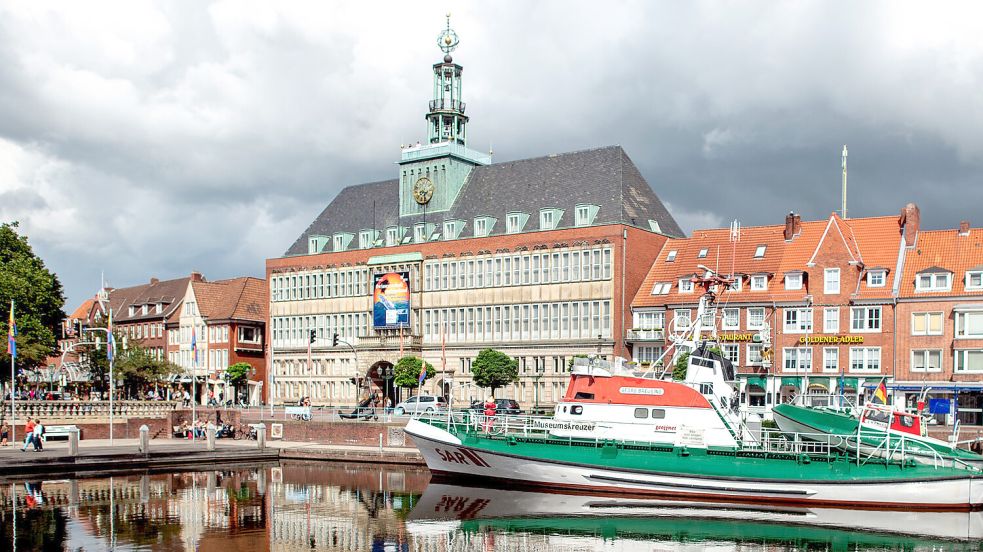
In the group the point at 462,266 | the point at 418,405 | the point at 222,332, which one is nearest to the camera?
the point at 418,405

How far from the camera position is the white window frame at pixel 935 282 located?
59938 mm

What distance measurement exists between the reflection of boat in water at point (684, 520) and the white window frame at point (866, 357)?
24.8m

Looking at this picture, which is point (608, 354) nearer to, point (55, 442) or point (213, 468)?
point (213, 468)

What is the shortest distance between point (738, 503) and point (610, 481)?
4790 millimetres

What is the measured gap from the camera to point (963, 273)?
2357 inches

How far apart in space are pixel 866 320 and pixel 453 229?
32315 millimetres

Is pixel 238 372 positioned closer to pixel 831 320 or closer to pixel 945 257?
pixel 831 320

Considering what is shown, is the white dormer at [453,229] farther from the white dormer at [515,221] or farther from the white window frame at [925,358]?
the white window frame at [925,358]

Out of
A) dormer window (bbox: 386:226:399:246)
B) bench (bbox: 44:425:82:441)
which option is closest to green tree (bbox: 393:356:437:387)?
dormer window (bbox: 386:226:399:246)

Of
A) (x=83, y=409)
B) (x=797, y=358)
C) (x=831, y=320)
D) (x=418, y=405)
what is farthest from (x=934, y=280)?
(x=83, y=409)

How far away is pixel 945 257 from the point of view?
61344 millimetres

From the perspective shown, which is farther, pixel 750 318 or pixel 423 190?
pixel 423 190

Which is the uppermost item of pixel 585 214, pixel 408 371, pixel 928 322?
pixel 585 214

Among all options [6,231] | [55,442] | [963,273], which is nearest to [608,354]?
[963,273]
